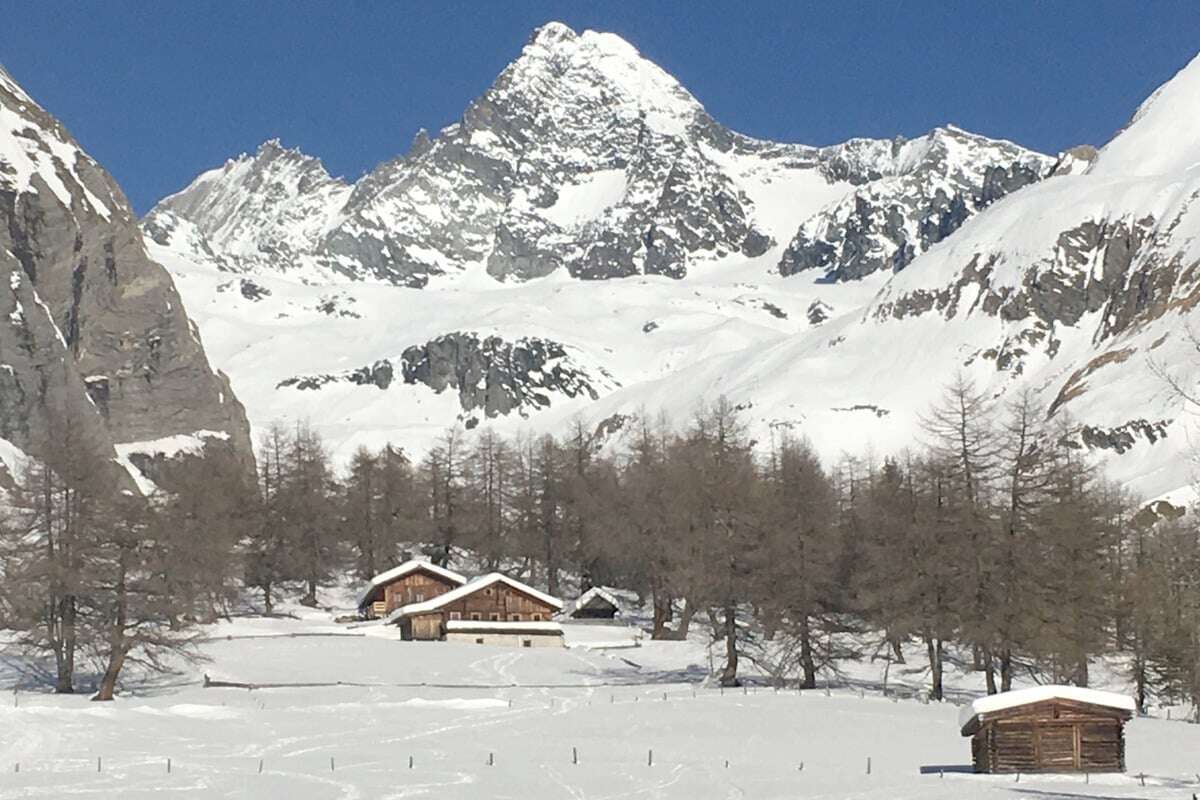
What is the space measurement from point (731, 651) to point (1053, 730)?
22335 mm

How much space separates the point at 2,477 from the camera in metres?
115

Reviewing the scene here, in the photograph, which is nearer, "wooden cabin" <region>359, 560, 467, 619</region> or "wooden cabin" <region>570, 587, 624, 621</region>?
"wooden cabin" <region>359, 560, 467, 619</region>

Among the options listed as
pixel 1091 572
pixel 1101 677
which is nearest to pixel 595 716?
pixel 1091 572

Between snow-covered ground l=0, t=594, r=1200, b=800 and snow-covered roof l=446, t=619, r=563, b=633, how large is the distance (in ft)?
27.6

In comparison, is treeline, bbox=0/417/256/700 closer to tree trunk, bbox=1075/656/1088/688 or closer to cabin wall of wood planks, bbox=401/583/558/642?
cabin wall of wood planks, bbox=401/583/558/642

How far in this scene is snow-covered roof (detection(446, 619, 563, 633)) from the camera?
8475cm

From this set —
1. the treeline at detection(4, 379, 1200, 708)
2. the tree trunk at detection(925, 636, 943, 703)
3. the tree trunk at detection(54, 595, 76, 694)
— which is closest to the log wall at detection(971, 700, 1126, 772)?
the treeline at detection(4, 379, 1200, 708)

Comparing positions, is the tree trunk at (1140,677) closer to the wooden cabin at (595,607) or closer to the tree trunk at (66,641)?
the wooden cabin at (595,607)

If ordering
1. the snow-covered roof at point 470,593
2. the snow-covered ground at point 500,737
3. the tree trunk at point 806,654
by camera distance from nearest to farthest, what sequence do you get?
the snow-covered ground at point 500,737 < the tree trunk at point 806,654 < the snow-covered roof at point 470,593

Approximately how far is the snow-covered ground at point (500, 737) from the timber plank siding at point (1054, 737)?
901 millimetres

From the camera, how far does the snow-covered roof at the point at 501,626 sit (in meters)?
84.8

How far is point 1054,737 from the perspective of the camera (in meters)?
46.0

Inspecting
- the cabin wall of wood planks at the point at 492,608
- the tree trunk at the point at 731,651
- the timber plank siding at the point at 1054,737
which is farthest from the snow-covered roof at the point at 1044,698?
the cabin wall of wood planks at the point at 492,608

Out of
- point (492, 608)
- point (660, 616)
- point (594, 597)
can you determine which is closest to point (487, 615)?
point (492, 608)
